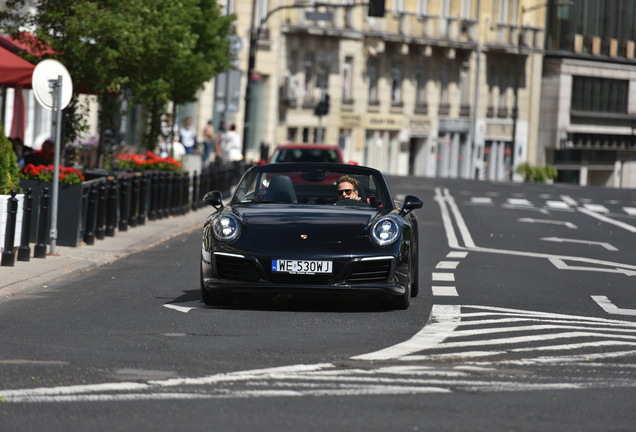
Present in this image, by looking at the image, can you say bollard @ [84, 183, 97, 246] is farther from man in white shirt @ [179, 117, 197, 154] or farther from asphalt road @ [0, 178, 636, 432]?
man in white shirt @ [179, 117, 197, 154]

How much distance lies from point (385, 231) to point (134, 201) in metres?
13.4

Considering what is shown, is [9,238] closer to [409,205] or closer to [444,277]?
[444,277]

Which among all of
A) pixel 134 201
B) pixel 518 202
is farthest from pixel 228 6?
pixel 134 201

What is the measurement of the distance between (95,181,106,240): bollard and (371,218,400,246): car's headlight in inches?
378

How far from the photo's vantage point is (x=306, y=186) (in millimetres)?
15797

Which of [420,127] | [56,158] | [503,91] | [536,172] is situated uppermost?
[503,91]

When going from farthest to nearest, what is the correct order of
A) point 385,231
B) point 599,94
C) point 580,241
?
point 599,94 → point 580,241 → point 385,231

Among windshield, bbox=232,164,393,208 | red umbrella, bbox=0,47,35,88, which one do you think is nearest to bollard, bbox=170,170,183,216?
red umbrella, bbox=0,47,35,88

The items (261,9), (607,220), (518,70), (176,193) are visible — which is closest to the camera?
(176,193)

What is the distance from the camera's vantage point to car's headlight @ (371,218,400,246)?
46.6 feet

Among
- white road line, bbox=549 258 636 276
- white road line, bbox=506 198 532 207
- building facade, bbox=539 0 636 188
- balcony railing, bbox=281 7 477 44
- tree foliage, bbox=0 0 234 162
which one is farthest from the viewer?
building facade, bbox=539 0 636 188

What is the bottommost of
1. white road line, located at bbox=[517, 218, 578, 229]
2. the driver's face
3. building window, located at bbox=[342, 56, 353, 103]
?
white road line, located at bbox=[517, 218, 578, 229]

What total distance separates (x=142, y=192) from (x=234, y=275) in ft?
47.3

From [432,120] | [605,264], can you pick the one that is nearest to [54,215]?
[605,264]
